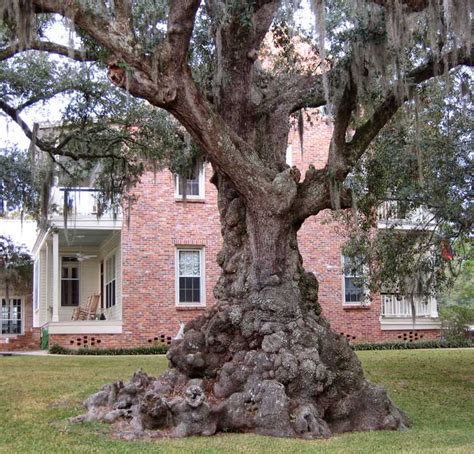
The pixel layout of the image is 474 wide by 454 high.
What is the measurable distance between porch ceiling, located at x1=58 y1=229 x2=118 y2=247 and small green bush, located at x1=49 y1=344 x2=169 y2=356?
3.43 m

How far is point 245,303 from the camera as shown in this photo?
9633mm

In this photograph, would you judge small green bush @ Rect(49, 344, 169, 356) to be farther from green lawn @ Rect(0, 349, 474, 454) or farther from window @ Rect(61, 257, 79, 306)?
window @ Rect(61, 257, 79, 306)

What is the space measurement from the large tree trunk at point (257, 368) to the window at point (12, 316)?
869 inches

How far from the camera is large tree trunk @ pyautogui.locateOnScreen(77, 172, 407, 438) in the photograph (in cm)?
859

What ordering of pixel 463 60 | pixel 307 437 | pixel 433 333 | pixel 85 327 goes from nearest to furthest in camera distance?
1. pixel 307 437
2. pixel 463 60
3. pixel 85 327
4. pixel 433 333

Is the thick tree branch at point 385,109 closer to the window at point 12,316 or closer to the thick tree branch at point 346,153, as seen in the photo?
the thick tree branch at point 346,153

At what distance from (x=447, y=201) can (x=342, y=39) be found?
3348 mm

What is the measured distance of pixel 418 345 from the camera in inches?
906

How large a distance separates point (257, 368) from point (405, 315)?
16813mm

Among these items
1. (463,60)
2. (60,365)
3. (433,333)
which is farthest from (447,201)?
(433,333)

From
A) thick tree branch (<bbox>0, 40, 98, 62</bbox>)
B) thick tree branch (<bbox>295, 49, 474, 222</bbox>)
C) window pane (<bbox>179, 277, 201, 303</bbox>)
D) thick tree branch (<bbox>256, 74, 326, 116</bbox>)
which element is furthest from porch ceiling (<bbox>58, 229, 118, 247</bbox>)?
thick tree branch (<bbox>295, 49, 474, 222</bbox>)

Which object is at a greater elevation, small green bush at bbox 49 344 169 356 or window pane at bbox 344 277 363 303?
window pane at bbox 344 277 363 303

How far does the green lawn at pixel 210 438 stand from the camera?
779cm

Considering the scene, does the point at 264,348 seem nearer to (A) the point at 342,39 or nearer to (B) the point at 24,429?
(B) the point at 24,429
